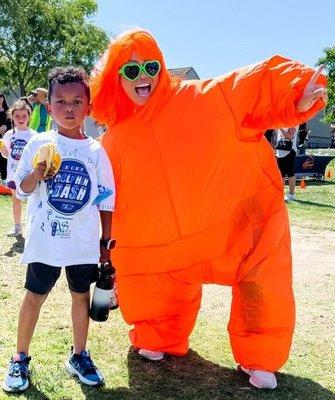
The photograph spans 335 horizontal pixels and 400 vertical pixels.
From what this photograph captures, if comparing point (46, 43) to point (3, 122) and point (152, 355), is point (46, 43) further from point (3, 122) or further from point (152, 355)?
point (152, 355)

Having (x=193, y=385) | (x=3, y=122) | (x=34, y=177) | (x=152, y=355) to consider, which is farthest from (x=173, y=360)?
(x=3, y=122)

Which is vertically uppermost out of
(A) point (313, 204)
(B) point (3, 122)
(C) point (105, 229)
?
(C) point (105, 229)

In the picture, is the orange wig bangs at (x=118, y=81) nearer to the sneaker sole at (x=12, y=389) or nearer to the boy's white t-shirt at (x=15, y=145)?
the sneaker sole at (x=12, y=389)

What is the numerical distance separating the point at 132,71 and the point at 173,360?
1507mm

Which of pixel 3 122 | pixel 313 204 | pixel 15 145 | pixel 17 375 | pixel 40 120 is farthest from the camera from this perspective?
pixel 313 204

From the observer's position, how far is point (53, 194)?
7.64 feet

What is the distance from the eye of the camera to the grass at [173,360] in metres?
2.48

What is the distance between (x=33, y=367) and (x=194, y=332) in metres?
1.02

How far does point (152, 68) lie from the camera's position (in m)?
2.51

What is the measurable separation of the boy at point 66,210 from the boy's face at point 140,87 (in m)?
0.21

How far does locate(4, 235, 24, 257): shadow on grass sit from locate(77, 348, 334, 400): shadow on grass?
7.94ft

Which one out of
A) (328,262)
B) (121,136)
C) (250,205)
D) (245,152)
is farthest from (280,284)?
(328,262)

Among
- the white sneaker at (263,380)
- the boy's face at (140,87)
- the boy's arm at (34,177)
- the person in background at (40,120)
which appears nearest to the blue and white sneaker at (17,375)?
the boy's arm at (34,177)

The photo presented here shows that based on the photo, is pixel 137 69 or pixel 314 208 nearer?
pixel 137 69
